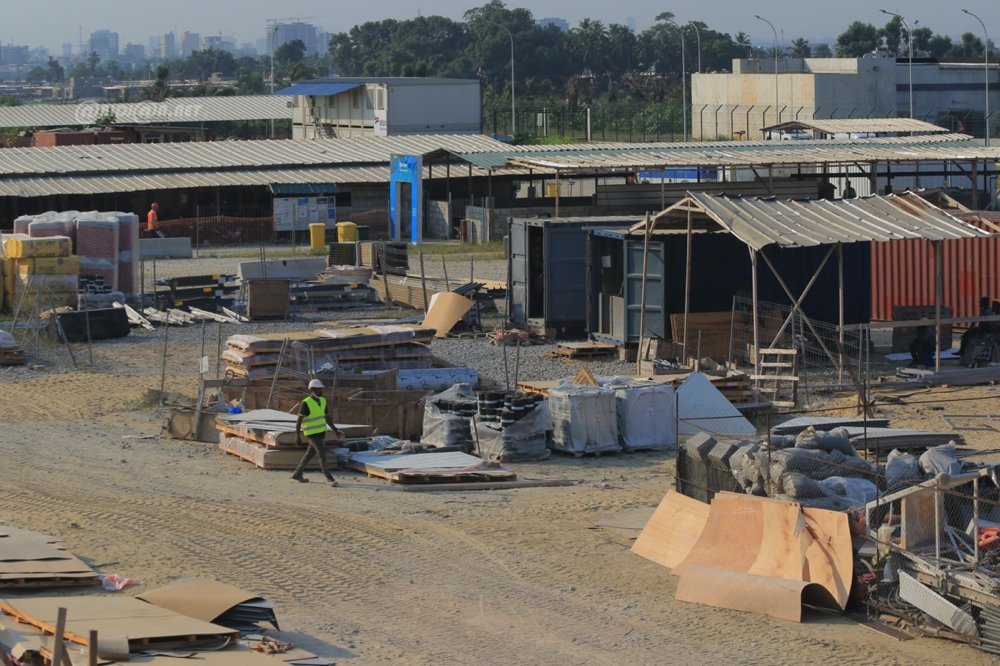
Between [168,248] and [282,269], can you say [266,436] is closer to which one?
[282,269]

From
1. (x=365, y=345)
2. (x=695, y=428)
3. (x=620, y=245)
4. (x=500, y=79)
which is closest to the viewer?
(x=695, y=428)

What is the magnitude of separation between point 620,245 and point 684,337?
3.04 m

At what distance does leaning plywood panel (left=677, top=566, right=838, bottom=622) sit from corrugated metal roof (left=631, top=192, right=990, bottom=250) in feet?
32.5

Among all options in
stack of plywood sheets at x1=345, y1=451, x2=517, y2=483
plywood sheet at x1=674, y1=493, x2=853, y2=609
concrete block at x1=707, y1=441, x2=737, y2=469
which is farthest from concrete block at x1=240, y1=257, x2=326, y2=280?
plywood sheet at x1=674, y1=493, x2=853, y2=609

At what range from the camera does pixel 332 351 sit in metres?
23.8

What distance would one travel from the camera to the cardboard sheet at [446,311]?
3044 centimetres

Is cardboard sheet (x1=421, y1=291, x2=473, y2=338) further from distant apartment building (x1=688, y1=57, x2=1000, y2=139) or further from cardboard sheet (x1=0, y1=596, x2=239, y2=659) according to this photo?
distant apartment building (x1=688, y1=57, x2=1000, y2=139)

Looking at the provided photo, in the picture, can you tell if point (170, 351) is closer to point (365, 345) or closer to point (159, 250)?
point (365, 345)

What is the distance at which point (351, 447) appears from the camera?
64.8 ft

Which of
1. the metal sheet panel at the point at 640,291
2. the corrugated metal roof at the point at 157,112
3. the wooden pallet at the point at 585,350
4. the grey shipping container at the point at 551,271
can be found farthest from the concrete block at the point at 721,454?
the corrugated metal roof at the point at 157,112

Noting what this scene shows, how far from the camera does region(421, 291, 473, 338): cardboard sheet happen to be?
99.9 feet

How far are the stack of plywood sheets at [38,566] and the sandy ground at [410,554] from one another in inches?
20.7

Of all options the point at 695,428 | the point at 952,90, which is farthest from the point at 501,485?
the point at 952,90

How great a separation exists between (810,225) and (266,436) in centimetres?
969
